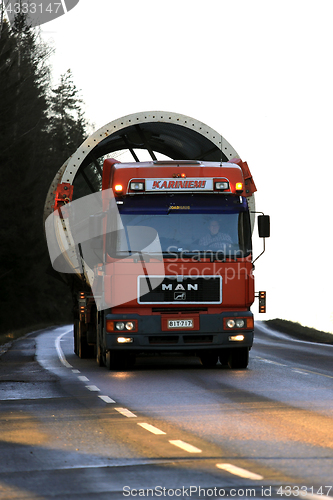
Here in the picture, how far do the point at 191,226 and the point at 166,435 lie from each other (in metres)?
7.53

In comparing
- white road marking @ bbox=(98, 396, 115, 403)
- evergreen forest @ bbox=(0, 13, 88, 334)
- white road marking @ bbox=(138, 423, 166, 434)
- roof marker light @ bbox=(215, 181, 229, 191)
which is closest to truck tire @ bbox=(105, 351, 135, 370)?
roof marker light @ bbox=(215, 181, 229, 191)

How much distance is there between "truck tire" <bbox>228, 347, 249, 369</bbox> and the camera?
1733 centimetres

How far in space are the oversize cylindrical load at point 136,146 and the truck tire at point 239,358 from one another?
2943 mm

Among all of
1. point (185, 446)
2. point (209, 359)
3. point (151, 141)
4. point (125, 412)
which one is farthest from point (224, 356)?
point (185, 446)

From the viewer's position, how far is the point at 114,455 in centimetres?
798

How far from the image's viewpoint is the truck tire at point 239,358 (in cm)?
1733

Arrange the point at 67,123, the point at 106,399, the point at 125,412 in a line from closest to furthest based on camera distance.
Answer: the point at 125,412 < the point at 106,399 < the point at 67,123

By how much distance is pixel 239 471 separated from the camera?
7.17m

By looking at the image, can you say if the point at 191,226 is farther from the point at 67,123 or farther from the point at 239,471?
the point at 67,123

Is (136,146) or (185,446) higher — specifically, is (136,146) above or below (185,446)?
above

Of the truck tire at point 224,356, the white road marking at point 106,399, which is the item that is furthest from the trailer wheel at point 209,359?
the white road marking at point 106,399

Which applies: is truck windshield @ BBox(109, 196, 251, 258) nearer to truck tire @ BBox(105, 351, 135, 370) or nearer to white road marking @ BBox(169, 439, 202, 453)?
truck tire @ BBox(105, 351, 135, 370)

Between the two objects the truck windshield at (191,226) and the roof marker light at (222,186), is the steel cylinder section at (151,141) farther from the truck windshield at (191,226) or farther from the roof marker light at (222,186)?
the truck windshield at (191,226)

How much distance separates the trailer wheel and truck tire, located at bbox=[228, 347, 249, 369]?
64cm
